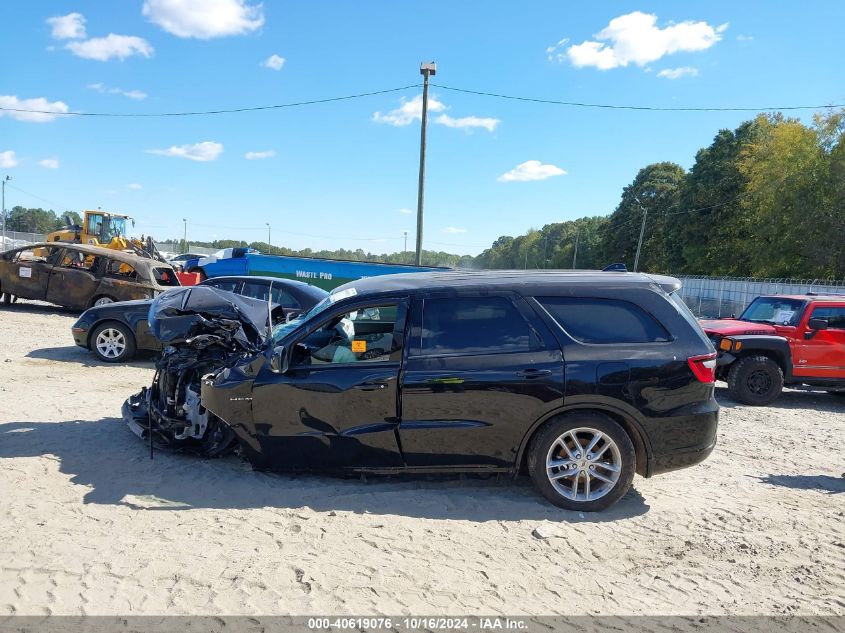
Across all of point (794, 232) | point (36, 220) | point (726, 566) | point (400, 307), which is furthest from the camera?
point (36, 220)

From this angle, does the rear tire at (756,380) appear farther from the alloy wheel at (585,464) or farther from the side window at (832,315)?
the alloy wheel at (585,464)

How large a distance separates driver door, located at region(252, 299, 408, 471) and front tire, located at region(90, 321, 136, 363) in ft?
19.4

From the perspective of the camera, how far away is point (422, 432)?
4.37 meters

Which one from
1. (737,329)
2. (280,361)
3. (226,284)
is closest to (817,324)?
(737,329)

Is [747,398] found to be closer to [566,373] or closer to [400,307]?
[566,373]

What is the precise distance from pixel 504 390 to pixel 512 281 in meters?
0.88

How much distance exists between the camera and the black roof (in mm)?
4570

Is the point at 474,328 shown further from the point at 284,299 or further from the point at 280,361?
the point at 284,299

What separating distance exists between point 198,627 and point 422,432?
197cm

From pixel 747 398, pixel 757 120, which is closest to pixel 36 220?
pixel 757 120

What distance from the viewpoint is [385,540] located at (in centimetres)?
381

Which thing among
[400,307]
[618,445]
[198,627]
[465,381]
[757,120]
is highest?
[757,120]

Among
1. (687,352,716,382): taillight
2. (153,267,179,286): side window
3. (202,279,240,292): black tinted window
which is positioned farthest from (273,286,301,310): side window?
(687,352,716,382): taillight

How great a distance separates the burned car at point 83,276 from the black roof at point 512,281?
→ 965cm
